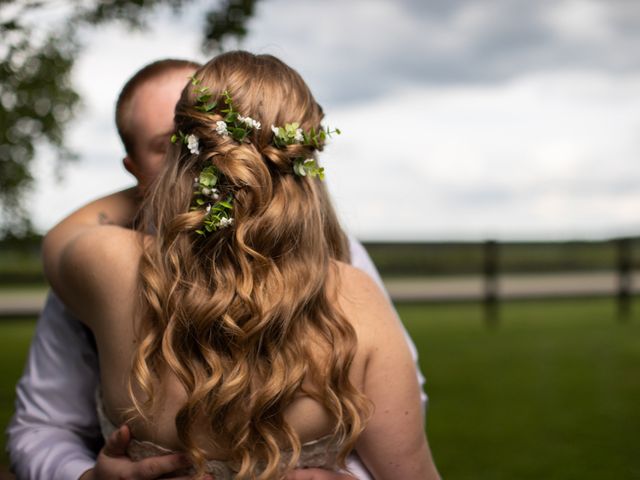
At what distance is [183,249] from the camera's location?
1896mm

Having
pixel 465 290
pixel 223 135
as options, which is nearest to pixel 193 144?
pixel 223 135

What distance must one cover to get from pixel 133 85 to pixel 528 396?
21.5ft

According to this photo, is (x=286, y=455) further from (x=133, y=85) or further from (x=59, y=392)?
(x=133, y=85)

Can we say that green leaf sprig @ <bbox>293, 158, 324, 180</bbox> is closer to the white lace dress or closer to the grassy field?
the white lace dress

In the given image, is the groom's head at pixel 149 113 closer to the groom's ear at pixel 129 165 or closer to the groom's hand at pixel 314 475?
the groom's ear at pixel 129 165

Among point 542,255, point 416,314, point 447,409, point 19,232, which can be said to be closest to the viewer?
point 447,409

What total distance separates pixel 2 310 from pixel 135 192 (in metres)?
11.3

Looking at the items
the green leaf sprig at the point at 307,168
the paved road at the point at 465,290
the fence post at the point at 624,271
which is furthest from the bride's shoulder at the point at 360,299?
the fence post at the point at 624,271

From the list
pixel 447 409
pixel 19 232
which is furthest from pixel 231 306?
pixel 19 232

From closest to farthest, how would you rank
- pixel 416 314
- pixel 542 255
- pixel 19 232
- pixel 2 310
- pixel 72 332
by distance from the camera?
pixel 72 332
pixel 19 232
pixel 2 310
pixel 416 314
pixel 542 255

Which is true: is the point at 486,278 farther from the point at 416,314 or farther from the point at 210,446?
the point at 210,446

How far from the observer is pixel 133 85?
241cm

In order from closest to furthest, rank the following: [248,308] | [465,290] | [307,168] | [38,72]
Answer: [248,308] < [307,168] < [38,72] < [465,290]

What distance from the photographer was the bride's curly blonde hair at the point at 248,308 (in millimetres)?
1837
